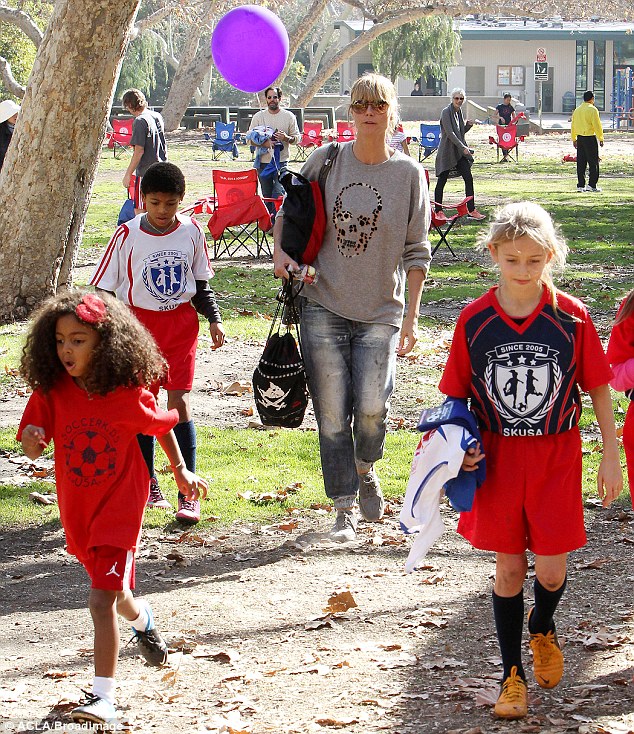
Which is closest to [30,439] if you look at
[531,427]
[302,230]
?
[531,427]

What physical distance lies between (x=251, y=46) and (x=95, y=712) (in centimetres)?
1263

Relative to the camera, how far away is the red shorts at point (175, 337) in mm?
5867

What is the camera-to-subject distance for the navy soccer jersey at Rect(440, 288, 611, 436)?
3.73m

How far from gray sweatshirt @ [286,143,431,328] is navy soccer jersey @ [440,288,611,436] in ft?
5.19

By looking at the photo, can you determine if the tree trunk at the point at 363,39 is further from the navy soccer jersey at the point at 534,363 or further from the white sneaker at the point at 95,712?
the white sneaker at the point at 95,712

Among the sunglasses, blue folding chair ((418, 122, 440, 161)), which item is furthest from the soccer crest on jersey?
blue folding chair ((418, 122, 440, 161))

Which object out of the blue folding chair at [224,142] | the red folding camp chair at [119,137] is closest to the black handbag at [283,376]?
the blue folding chair at [224,142]

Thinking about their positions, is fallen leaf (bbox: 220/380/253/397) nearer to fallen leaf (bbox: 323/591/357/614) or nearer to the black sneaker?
fallen leaf (bbox: 323/591/357/614)

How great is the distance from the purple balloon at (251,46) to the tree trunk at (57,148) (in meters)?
4.84

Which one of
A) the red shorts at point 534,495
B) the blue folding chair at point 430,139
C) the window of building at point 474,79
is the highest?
the window of building at point 474,79

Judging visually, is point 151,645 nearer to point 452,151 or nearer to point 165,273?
point 165,273

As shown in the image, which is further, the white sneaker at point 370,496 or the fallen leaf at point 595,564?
the white sneaker at point 370,496

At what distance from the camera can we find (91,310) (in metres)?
3.90

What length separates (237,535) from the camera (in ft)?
20.2
